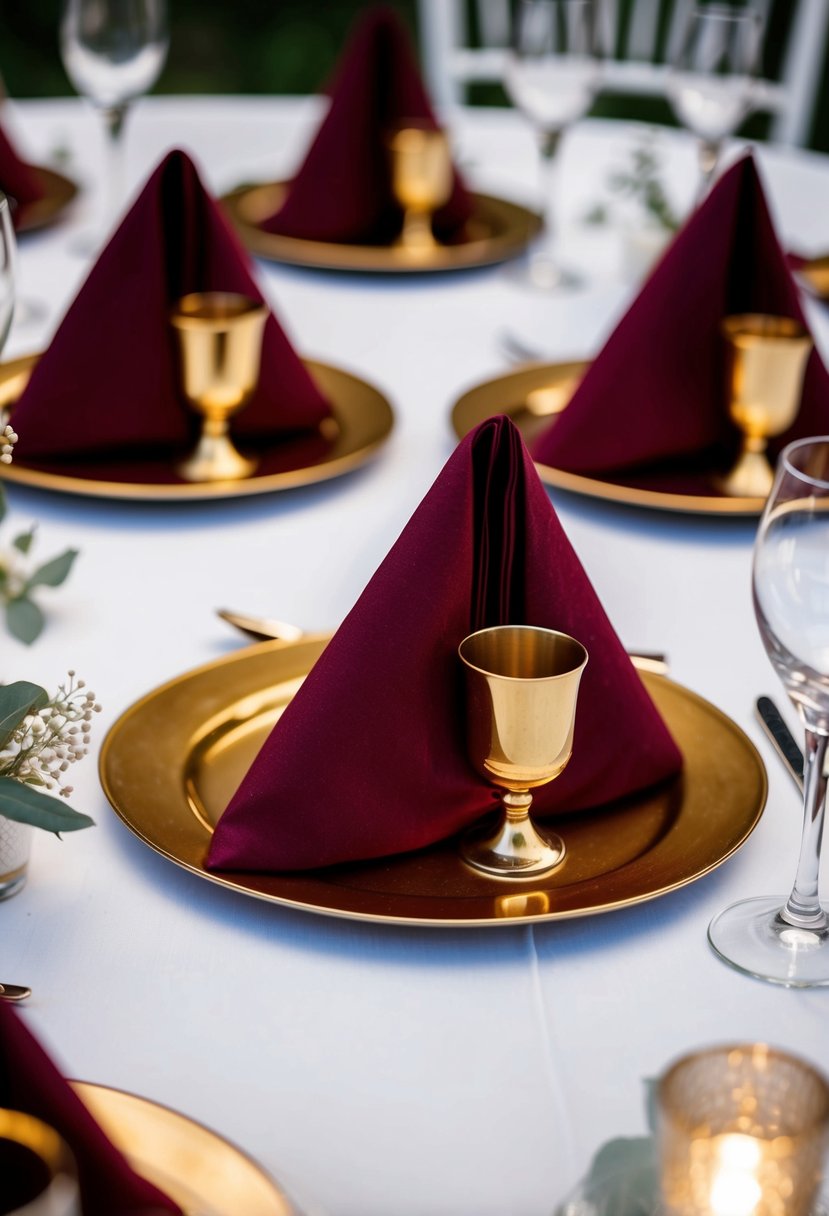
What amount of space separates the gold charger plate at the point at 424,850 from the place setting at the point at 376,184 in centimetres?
83

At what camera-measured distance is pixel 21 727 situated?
2.23 ft

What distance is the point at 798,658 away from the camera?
25.4 inches

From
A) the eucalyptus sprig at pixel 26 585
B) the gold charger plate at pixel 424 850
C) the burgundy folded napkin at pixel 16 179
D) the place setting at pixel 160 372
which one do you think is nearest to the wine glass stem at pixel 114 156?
the burgundy folded napkin at pixel 16 179

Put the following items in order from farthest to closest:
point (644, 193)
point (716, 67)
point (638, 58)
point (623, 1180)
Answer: point (638, 58) < point (644, 193) < point (716, 67) < point (623, 1180)

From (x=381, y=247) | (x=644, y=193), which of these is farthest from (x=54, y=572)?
(x=644, y=193)

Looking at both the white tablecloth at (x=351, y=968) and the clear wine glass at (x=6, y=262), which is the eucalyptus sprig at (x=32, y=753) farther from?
the clear wine glass at (x=6, y=262)

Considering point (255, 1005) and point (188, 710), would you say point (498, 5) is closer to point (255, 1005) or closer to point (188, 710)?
point (188, 710)

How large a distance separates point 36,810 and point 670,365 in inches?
26.0

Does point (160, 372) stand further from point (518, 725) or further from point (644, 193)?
point (644, 193)

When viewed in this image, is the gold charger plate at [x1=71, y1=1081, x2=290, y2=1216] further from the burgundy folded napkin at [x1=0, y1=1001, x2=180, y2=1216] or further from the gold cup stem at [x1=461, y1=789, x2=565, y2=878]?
the gold cup stem at [x1=461, y1=789, x2=565, y2=878]

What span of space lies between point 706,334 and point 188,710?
0.52 metres

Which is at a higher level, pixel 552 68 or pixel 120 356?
pixel 552 68

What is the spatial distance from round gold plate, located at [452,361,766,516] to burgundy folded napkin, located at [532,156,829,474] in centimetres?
2

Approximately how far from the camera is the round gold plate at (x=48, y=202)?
1.67 metres
